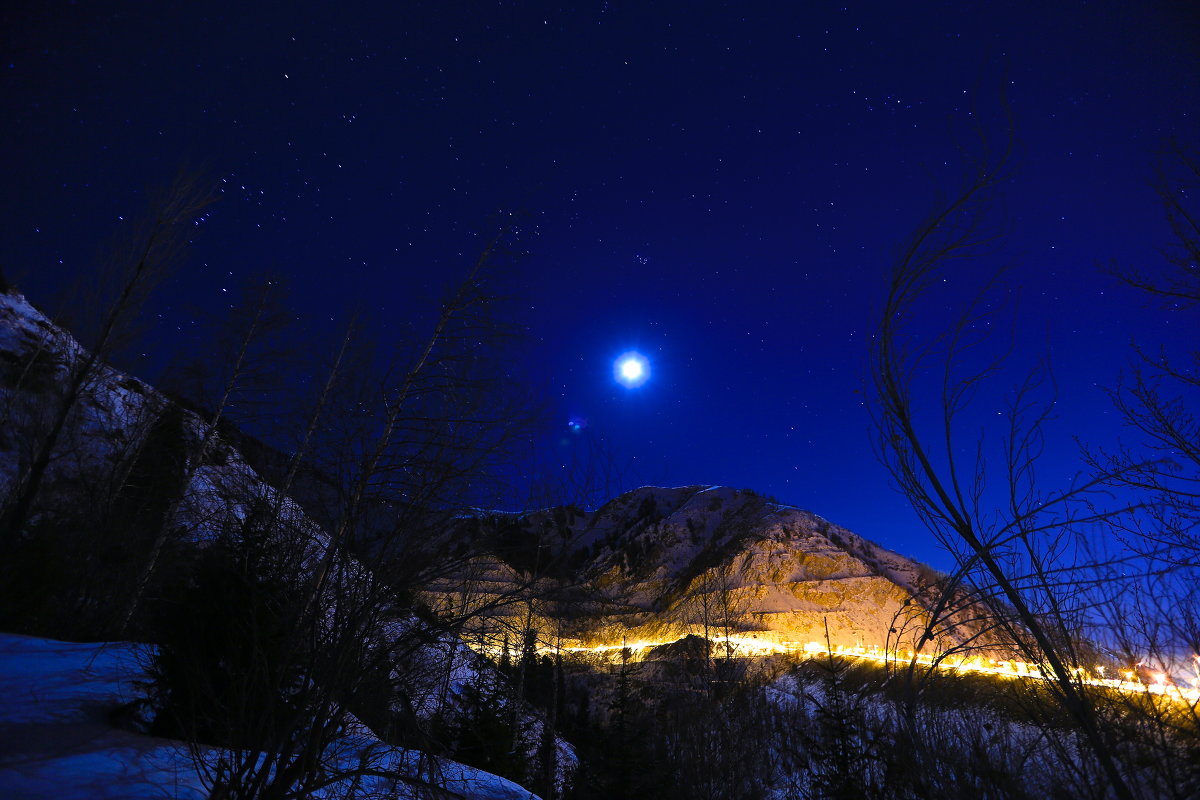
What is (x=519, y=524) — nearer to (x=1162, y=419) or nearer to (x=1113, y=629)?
(x=1113, y=629)

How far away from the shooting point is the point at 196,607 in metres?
4.79

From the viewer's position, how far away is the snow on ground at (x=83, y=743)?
383 cm

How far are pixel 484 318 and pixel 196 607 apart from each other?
3885mm

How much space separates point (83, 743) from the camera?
4500mm

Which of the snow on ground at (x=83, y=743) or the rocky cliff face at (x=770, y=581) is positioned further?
the rocky cliff face at (x=770, y=581)

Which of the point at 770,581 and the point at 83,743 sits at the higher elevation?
the point at 770,581

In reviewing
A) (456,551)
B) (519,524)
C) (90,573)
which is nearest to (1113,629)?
(519,524)

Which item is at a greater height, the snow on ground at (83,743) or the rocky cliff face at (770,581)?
the rocky cliff face at (770,581)

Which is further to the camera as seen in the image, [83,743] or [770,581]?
[770,581]

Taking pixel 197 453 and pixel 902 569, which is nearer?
pixel 197 453

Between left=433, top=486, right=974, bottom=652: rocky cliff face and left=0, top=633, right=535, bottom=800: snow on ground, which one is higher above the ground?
left=433, top=486, right=974, bottom=652: rocky cliff face

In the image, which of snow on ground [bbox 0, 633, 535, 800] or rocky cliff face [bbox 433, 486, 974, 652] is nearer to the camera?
snow on ground [bbox 0, 633, 535, 800]

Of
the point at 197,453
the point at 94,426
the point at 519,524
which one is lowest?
the point at 519,524

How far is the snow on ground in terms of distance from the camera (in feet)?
12.6
